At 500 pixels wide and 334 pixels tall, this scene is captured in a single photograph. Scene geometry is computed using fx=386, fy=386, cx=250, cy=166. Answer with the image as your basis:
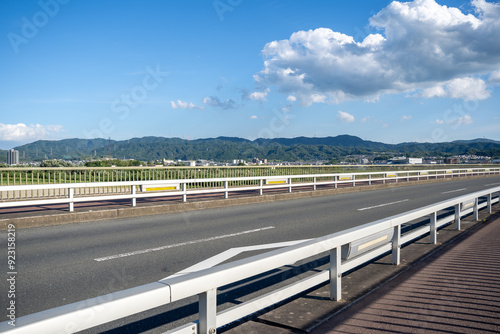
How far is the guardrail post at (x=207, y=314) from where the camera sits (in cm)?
287

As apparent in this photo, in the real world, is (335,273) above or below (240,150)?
below

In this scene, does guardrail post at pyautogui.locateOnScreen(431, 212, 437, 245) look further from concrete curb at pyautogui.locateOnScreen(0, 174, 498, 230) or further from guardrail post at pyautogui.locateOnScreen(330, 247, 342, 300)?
concrete curb at pyautogui.locateOnScreen(0, 174, 498, 230)

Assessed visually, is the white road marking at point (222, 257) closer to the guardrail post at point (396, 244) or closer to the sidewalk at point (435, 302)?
the guardrail post at point (396, 244)

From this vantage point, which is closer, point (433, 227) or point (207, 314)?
point (207, 314)

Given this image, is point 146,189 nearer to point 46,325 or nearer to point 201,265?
point 201,265

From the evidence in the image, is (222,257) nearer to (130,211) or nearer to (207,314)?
(207,314)

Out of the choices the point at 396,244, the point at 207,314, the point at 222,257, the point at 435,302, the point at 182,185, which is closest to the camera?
the point at 207,314

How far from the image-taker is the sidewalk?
389 cm

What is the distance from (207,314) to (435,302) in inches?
121

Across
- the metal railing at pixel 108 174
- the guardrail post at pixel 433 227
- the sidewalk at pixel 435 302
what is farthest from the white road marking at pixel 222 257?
the metal railing at pixel 108 174

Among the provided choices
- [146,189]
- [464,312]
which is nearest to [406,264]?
[464,312]

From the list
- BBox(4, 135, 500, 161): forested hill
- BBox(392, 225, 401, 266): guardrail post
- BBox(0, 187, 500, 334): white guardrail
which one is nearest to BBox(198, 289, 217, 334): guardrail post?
BBox(0, 187, 500, 334): white guardrail

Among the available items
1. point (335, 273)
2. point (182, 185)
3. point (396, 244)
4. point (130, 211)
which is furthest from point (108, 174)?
point (335, 273)

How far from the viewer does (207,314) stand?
2.88 metres
